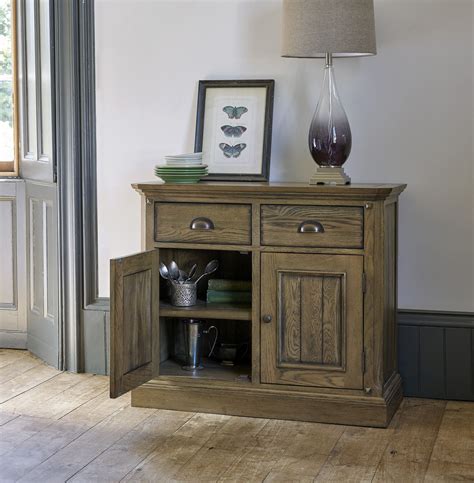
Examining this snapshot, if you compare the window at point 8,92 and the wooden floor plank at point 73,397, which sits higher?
the window at point 8,92

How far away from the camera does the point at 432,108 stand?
12.0ft

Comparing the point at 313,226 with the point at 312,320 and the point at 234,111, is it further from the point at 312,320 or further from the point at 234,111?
the point at 234,111

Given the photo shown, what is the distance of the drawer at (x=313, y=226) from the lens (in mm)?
3320

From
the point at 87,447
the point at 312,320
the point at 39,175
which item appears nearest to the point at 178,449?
the point at 87,447

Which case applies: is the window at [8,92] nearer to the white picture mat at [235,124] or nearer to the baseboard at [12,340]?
the baseboard at [12,340]

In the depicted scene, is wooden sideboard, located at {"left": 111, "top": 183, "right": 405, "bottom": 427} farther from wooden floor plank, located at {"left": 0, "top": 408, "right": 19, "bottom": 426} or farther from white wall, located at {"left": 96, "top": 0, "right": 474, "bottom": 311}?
wooden floor plank, located at {"left": 0, "top": 408, "right": 19, "bottom": 426}

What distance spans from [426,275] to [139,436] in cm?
133

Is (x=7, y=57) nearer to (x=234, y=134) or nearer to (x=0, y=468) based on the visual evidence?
(x=234, y=134)

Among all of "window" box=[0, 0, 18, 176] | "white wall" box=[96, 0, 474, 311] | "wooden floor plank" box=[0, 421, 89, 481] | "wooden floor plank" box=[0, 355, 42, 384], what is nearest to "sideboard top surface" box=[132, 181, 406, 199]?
"white wall" box=[96, 0, 474, 311]

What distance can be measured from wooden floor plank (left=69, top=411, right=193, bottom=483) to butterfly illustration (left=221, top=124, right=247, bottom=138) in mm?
1167

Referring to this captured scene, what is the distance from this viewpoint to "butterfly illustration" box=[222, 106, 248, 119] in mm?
3855

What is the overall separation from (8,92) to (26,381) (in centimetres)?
146

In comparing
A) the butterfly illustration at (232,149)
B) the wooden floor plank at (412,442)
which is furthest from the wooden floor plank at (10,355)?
the wooden floor plank at (412,442)

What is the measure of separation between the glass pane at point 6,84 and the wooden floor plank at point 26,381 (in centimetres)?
110
